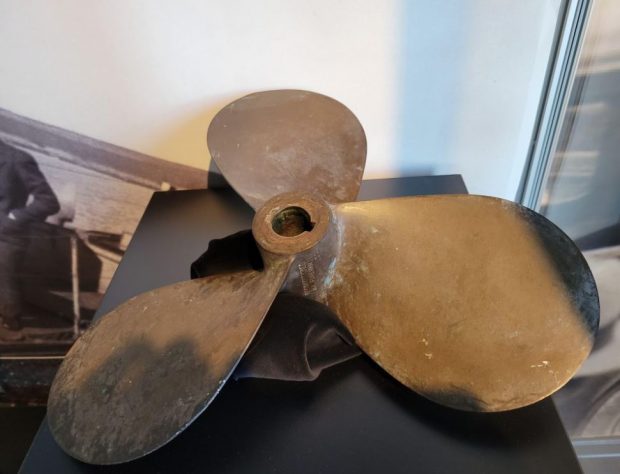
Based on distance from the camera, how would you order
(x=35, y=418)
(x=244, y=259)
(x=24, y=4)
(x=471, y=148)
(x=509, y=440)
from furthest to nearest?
(x=35, y=418) → (x=471, y=148) → (x=24, y=4) → (x=244, y=259) → (x=509, y=440)

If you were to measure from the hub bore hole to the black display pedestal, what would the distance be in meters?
0.22

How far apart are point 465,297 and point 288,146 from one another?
0.43 m

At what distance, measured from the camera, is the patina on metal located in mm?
667

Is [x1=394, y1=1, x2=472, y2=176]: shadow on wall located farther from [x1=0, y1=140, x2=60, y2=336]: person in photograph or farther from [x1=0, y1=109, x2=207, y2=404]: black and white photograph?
[x1=0, y1=140, x2=60, y2=336]: person in photograph

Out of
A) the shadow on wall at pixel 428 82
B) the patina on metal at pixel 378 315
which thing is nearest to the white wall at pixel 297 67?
the shadow on wall at pixel 428 82

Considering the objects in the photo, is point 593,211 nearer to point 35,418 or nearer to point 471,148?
point 471,148

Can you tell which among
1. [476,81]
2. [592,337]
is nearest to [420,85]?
[476,81]

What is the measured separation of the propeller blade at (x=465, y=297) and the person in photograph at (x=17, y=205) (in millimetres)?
824

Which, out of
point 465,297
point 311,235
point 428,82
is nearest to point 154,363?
point 311,235

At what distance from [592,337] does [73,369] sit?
0.72m

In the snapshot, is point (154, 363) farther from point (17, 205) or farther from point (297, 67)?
point (17, 205)

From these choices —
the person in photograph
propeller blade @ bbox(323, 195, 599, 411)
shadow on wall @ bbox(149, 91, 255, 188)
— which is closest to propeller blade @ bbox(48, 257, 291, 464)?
propeller blade @ bbox(323, 195, 599, 411)

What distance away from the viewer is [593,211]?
3.97 ft

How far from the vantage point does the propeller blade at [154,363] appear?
0.64 meters
